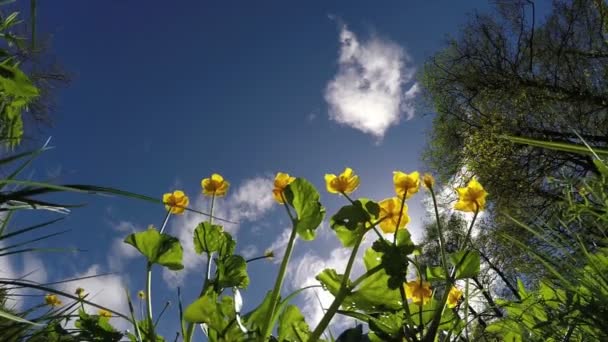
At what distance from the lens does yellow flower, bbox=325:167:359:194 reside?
3.88 ft

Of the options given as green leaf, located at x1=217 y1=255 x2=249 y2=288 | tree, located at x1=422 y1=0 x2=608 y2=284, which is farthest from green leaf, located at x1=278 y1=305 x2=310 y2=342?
tree, located at x1=422 y1=0 x2=608 y2=284

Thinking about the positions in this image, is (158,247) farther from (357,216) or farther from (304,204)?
(357,216)

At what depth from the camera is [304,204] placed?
1152 millimetres

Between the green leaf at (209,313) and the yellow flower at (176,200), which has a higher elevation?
the yellow flower at (176,200)

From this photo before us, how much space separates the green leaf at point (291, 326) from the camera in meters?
1.07

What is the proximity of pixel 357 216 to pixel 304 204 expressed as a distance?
0.17 metres

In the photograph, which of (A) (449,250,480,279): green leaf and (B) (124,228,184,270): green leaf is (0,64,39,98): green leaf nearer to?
(B) (124,228,184,270): green leaf

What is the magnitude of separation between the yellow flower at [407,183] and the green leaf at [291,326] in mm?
373

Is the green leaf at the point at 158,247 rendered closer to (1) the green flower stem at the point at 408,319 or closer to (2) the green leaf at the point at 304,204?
(2) the green leaf at the point at 304,204

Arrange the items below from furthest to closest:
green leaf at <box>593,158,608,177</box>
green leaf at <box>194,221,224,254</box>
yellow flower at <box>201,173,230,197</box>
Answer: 1. yellow flower at <box>201,173,230,197</box>
2. green leaf at <box>194,221,224,254</box>
3. green leaf at <box>593,158,608,177</box>

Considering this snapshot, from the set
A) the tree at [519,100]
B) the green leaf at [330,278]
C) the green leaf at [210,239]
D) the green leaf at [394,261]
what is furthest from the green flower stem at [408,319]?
the tree at [519,100]

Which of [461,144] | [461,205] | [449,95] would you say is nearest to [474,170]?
[461,144]

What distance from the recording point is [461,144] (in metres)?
9.77

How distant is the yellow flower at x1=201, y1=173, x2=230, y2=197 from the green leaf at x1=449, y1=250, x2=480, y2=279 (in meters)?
0.85
